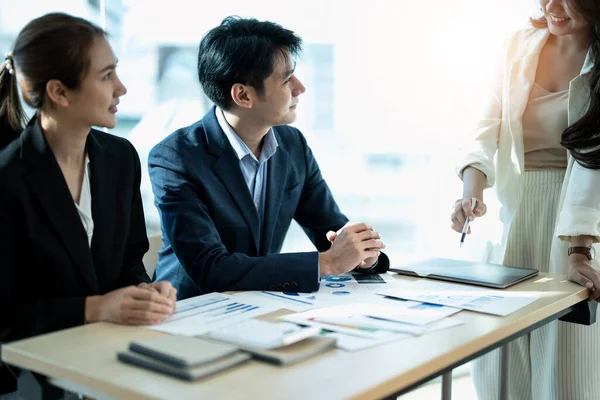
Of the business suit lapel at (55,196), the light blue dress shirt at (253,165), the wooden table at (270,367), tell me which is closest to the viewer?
the wooden table at (270,367)

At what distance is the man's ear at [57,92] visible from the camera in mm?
1710

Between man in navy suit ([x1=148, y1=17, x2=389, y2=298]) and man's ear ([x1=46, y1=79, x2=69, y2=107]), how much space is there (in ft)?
1.52

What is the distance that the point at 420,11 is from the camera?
3617mm

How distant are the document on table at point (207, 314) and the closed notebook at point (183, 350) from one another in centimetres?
14

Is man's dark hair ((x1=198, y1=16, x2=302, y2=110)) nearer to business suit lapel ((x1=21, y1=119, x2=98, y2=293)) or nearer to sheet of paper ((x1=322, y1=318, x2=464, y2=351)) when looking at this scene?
business suit lapel ((x1=21, y1=119, x2=98, y2=293))

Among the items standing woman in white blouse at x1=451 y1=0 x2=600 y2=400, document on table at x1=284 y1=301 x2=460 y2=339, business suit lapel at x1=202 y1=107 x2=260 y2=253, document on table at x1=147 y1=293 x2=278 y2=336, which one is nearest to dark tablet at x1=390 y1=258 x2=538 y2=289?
standing woman in white blouse at x1=451 y1=0 x2=600 y2=400

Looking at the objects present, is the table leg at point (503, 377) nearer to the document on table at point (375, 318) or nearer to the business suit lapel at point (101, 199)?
the document on table at point (375, 318)

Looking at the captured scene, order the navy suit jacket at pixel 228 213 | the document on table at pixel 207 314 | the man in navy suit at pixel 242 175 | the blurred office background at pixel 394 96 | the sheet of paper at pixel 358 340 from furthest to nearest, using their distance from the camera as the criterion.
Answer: the blurred office background at pixel 394 96
the man in navy suit at pixel 242 175
the navy suit jacket at pixel 228 213
the document on table at pixel 207 314
the sheet of paper at pixel 358 340

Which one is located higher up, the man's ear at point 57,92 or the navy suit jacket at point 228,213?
the man's ear at point 57,92

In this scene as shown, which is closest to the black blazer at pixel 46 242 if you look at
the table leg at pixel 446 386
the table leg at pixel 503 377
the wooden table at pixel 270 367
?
the wooden table at pixel 270 367

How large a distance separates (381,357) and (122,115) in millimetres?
1937

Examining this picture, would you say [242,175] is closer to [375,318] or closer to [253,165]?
[253,165]

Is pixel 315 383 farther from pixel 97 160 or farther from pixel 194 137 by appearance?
pixel 194 137

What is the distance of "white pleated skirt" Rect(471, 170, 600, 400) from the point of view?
7.47 feet
